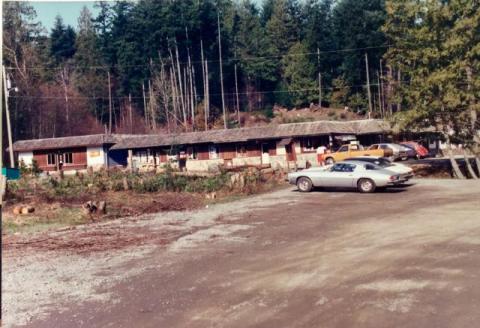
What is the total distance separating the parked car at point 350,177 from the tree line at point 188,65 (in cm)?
4233

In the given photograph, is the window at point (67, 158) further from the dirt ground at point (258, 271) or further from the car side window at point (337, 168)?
the dirt ground at point (258, 271)

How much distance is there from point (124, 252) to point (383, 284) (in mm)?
6607

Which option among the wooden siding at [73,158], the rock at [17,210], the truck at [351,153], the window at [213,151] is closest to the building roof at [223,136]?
the wooden siding at [73,158]

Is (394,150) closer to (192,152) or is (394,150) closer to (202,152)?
(202,152)

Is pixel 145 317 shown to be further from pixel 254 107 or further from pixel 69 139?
pixel 254 107

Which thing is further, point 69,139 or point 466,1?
point 69,139

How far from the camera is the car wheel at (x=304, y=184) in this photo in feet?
76.7

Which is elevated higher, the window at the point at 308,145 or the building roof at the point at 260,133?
the building roof at the point at 260,133

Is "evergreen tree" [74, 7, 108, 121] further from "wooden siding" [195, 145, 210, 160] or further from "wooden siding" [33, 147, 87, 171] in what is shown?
"wooden siding" [195, 145, 210, 160]

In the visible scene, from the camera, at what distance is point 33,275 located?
34.9 ft

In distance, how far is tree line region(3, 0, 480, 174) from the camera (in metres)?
73.6

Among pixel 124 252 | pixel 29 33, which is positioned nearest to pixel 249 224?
pixel 124 252

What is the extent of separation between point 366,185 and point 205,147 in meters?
28.0

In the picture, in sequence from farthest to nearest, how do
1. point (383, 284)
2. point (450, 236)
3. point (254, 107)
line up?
point (254, 107) → point (450, 236) → point (383, 284)
